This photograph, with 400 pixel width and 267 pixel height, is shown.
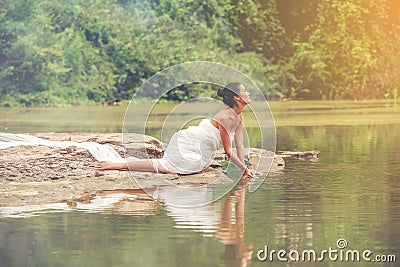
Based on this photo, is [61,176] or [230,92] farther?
[230,92]

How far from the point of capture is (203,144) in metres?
10.4

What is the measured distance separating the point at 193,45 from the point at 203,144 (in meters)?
22.2

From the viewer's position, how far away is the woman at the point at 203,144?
9.98m

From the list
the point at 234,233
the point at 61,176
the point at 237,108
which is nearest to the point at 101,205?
the point at 61,176

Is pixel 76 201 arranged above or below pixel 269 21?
below

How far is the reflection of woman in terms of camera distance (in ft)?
19.8

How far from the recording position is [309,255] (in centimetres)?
607

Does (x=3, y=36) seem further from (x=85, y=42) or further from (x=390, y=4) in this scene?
(x=390, y=4)

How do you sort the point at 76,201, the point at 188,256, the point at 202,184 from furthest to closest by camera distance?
the point at 202,184, the point at 76,201, the point at 188,256

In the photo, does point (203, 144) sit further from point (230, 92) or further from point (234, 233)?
point (234, 233)

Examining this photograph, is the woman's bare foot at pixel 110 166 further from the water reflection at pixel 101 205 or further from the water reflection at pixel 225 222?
the water reflection at pixel 225 222

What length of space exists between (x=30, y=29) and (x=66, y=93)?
2.15 meters

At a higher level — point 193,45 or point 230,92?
point 193,45

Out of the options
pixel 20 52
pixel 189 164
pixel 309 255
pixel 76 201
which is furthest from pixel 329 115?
pixel 309 255
